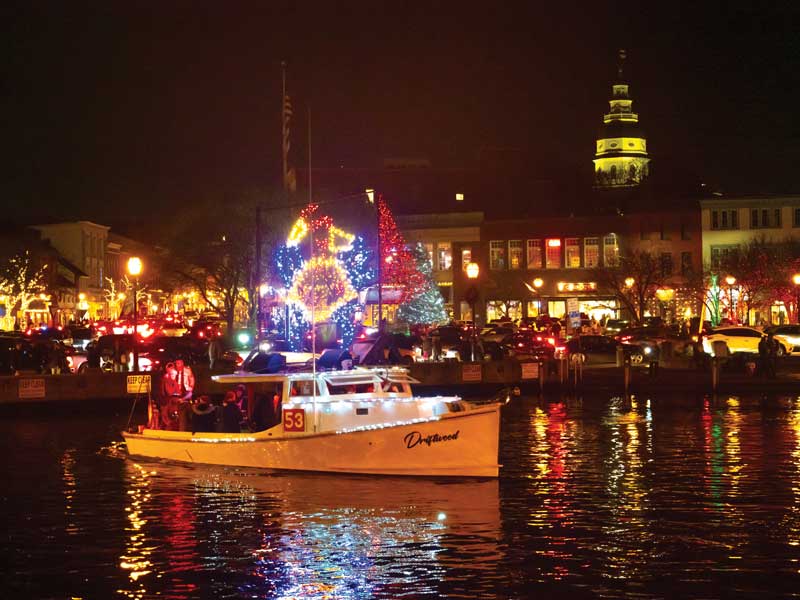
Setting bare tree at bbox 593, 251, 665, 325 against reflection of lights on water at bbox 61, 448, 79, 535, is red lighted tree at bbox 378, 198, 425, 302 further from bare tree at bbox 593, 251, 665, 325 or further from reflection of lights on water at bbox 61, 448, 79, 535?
reflection of lights on water at bbox 61, 448, 79, 535

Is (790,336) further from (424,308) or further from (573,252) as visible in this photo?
(573,252)

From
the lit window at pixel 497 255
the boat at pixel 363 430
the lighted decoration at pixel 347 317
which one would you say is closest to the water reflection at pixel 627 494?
the boat at pixel 363 430

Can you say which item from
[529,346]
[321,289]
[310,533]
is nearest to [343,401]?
[310,533]

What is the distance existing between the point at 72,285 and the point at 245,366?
80791 mm

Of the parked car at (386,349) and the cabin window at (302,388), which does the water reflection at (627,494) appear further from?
the parked car at (386,349)

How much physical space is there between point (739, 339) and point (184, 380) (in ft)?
102

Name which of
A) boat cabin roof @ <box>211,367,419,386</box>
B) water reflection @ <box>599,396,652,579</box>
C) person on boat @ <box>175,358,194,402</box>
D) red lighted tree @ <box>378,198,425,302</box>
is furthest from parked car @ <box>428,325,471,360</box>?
boat cabin roof @ <box>211,367,419,386</box>

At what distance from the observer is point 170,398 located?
27.0 m

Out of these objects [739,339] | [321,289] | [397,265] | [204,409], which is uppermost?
[397,265]

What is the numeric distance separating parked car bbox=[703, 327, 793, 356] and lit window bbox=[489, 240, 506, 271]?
4405 cm

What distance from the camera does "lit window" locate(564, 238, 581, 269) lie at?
94.1m

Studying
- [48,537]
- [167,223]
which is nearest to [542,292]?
[167,223]

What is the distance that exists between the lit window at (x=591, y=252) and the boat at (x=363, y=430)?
69978 millimetres

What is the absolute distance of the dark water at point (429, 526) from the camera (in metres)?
15.7
